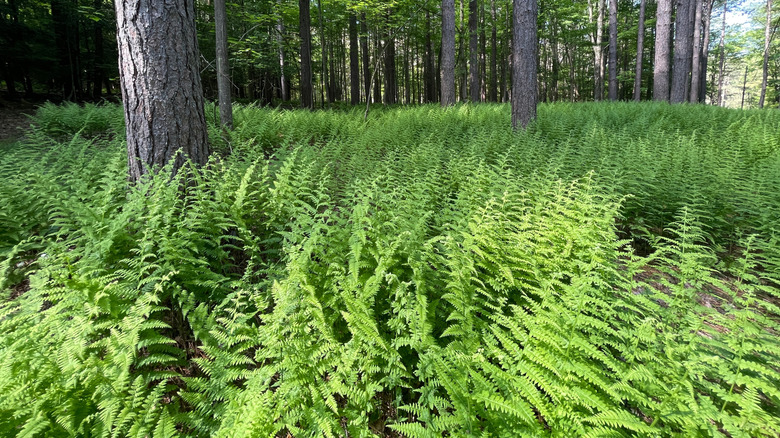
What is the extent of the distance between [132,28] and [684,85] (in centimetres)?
1889

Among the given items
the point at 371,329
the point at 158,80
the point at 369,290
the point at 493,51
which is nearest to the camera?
the point at 371,329

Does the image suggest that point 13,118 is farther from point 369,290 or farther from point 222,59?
point 369,290

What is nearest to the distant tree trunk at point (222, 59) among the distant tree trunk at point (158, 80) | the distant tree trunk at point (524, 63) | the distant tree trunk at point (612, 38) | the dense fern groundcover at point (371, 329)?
the distant tree trunk at point (158, 80)

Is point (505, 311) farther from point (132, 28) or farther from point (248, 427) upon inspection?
point (132, 28)

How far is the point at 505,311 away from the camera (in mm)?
2662

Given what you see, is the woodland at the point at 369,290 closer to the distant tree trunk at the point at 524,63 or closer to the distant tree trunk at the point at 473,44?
the distant tree trunk at the point at 524,63

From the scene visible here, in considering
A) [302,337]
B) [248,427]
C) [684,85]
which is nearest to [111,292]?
[302,337]

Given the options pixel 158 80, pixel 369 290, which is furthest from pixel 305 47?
pixel 369 290

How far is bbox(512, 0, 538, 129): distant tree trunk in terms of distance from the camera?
7.59 m

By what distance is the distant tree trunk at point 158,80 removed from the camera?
3629mm

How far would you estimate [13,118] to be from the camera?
11.8 m

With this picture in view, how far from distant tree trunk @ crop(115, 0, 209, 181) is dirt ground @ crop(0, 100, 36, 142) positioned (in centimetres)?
708

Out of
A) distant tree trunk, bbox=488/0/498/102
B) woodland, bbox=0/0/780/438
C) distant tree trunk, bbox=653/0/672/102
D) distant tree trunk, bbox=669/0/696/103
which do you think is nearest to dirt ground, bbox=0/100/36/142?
woodland, bbox=0/0/780/438

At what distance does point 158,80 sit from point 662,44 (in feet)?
57.9
